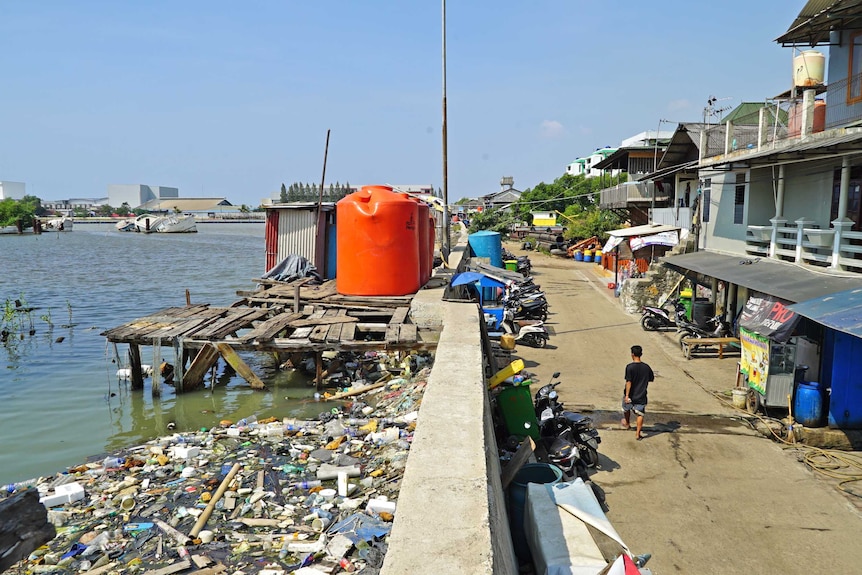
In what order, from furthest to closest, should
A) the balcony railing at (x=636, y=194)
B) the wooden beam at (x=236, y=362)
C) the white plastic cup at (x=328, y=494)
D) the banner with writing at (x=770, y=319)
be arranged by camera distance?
the balcony railing at (x=636, y=194)
the wooden beam at (x=236, y=362)
the banner with writing at (x=770, y=319)
the white plastic cup at (x=328, y=494)

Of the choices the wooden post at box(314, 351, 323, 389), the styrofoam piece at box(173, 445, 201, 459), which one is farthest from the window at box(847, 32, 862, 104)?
the styrofoam piece at box(173, 445, 201, 459)

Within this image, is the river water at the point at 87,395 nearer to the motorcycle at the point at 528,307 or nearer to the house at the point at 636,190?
the motorcycle at the point at 528,307

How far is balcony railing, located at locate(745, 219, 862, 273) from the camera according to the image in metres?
11.5

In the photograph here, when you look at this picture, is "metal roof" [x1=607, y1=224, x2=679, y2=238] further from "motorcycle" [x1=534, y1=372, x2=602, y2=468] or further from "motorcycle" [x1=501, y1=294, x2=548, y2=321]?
"motorcycle" [x1=534, y1=372, x2=602, y2=468]

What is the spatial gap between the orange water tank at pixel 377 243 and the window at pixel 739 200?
9259mm

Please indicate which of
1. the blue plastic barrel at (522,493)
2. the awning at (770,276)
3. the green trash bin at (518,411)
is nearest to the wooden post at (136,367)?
the green trash bin at (518,411)

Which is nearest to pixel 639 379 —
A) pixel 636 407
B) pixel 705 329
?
pixel 636 407

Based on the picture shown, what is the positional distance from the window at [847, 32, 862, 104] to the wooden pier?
10518 mm

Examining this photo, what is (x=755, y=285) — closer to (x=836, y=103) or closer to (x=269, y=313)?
(x=836, y=103)

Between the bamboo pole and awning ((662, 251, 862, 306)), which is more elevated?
awning ((662, 251, 862, 306))

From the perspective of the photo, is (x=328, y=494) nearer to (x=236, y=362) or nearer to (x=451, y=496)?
(x=451, y=496)

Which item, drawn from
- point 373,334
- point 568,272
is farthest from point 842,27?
point 568,272

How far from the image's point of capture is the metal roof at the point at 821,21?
44.1ft

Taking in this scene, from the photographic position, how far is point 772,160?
14.4 m
